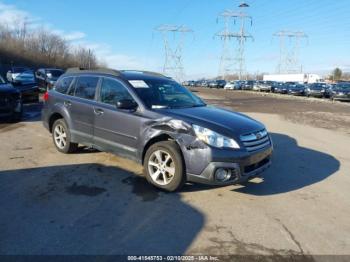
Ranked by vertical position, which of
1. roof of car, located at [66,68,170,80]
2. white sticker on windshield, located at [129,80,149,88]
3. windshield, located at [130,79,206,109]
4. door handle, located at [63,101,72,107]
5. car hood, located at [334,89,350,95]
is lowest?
door handle, located at [63,101,72,107]

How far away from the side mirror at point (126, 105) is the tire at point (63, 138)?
6.46 feet

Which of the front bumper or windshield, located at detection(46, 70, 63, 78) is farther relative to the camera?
windshield, located at detection(46, 70, 63, 78)

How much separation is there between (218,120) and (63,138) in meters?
3.61

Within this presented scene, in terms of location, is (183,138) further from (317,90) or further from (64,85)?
(317,90)

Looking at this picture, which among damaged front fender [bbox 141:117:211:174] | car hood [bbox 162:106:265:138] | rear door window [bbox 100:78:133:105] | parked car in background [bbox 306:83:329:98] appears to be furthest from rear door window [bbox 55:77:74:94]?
parked car in background [bbox 306:83:329:98]

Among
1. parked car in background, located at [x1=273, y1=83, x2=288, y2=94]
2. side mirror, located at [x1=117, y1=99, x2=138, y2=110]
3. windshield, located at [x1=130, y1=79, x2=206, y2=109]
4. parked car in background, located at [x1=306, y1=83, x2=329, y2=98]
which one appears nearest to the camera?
side mirror, located at [x1=117, y1=99, x2=138, y2=110]

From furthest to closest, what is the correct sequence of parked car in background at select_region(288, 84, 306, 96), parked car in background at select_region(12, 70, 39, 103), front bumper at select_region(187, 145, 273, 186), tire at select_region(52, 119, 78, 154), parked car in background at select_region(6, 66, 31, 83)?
parked car in background at select_region(288, 84, 306, 96)
parked car in background at select_region(6, 66, 31, 83)
parked car in background at select_region(12, 70, 39, 103)
tire at select_region(52, 119, 78, 154)
front bumper at select_region(187, 145, 273, 186)

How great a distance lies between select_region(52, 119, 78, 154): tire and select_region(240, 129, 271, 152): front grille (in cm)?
369

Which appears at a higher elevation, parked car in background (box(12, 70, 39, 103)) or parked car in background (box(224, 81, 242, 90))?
parked car in background (box(224, 81, 242, 90))

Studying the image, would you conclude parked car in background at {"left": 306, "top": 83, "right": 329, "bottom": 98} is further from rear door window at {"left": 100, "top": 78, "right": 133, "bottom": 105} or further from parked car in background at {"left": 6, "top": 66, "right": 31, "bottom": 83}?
rear door window at {"left": 100, "top": 78, "right": 133, "bottom": 105}

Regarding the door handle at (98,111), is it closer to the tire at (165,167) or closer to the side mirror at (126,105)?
the side mirror at (126,105)

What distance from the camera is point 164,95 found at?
633 cm

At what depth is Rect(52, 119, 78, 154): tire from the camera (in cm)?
732

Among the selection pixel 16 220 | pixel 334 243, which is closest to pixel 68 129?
pixel 16 220
